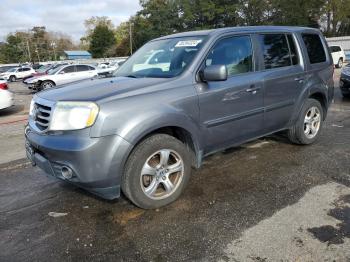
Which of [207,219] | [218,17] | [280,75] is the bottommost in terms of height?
[207,219]

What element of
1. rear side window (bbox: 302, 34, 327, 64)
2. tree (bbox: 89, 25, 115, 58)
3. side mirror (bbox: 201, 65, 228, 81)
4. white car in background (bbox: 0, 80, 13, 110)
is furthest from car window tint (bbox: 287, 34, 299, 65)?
tree (bbox: 89, 25, 115, 58)

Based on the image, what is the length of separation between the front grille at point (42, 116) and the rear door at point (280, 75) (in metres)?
2.68

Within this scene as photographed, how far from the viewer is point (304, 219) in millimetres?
3465

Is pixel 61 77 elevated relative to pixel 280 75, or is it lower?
lower

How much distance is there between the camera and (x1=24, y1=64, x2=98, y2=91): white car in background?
795 inches

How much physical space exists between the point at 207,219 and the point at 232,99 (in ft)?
4.83

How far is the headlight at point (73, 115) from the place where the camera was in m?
3.27

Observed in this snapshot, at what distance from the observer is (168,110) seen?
3656 millimetres

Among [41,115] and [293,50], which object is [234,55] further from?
[41,115]

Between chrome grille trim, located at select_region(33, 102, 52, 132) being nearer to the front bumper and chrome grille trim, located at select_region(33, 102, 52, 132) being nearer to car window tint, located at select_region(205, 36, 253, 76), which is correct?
the front bumper

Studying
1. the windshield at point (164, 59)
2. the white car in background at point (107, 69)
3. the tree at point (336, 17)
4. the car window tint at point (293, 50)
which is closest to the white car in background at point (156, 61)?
the windshield at point (164, 59)

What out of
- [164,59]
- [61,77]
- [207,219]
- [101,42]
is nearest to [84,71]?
[61,77]

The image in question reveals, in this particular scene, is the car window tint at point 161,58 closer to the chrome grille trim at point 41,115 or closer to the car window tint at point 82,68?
the chrome grille trim at point 41,115

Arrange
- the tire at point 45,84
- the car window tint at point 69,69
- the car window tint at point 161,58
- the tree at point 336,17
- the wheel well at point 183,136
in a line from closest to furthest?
the wheel well at point 183,136 → the car window tint at point 161,58 → the tire at point 45,84 → the car window tint at point 69,69 → the tree at point 336,17
